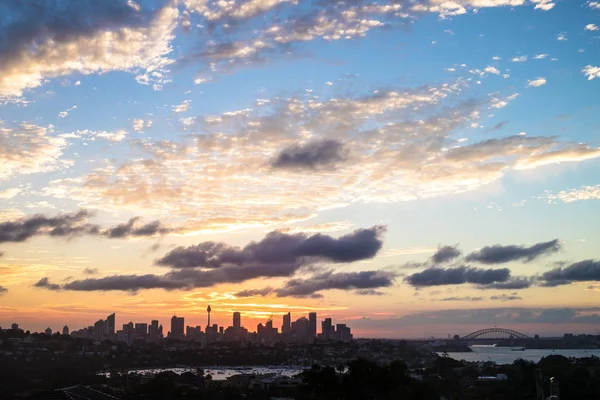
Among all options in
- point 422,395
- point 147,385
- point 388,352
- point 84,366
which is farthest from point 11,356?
point 388,352

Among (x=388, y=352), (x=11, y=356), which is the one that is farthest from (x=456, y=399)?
(x=388, y=352)

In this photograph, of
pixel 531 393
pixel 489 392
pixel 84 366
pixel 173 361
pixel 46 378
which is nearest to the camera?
pixel 531 393

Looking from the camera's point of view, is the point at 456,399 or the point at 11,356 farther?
the point at 11,356

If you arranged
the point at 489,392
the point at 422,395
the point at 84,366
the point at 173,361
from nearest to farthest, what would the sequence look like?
the point at 422,395 → the point at 489,392 → the point at 84,366 → the point at 173,361

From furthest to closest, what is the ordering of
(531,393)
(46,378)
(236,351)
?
(236,351)
(46,378)
(531,393)

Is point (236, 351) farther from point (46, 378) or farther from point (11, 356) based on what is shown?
point (46, 378)

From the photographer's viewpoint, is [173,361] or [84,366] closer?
[84,366]

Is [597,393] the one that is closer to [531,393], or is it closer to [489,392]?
[531,393]

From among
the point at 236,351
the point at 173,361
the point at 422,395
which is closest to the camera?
the point at 422,395

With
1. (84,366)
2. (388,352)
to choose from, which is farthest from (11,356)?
(388,352)
